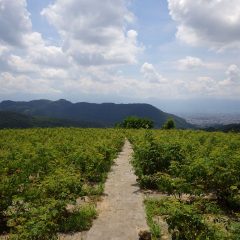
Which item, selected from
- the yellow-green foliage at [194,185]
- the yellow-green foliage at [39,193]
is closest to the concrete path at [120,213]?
the yellow-green foliage at [194,185]

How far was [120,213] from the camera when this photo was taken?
14609 mm

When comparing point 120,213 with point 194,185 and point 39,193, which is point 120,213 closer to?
point 39,193

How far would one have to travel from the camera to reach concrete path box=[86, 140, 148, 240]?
40.0 feet

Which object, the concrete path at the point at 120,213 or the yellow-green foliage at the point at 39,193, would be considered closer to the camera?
the yellow-green foliage at the point at 39,193

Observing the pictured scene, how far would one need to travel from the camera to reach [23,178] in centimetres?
1441

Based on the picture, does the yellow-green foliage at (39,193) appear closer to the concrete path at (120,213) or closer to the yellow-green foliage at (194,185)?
the concrete path at (120,213)

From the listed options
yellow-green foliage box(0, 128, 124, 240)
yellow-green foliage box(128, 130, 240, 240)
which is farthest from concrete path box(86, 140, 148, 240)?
yellow-green foliage box(0, 128, 124, 240)

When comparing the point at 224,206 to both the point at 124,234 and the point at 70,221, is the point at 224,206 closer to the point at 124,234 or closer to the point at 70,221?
the point at 124,234

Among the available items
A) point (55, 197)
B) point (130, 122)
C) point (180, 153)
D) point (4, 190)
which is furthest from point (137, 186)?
point (130, 122)

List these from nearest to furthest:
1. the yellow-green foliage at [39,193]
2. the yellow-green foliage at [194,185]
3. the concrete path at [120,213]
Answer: the yellow-green foliage at [194,185], the yellow-green foliage at [39,193], the concrete path at [120,213]

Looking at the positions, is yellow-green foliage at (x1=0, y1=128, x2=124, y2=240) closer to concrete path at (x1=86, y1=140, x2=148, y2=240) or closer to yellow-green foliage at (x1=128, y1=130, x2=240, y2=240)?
concrete path at (x1=86, y1=140, x2=148, y2=240)

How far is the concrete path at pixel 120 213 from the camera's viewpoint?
40.0 feet

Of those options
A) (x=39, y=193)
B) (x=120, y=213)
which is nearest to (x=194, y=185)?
(x=120, y=213)

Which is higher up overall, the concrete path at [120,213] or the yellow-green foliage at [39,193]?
the yellow-green foliage at [39,193]
